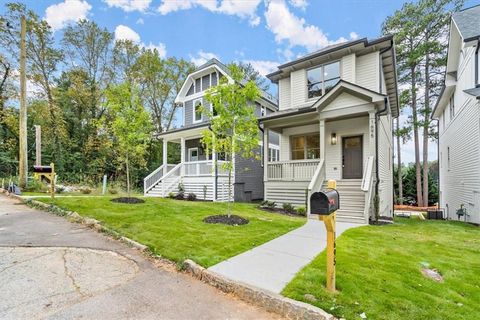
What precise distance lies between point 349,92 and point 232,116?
509cm

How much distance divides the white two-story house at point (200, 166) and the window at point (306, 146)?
160 cm

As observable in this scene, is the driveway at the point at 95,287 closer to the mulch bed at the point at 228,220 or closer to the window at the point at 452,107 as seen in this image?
the mulch bed at the point at 228,220

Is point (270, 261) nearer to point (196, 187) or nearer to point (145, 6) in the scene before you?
point (196, 187)

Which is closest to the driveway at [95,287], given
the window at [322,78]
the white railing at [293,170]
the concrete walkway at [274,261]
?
the concrete walkway at [274,261]

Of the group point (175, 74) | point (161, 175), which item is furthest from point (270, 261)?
point (175, 74)

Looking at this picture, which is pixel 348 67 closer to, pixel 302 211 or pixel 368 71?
pixel 368 71

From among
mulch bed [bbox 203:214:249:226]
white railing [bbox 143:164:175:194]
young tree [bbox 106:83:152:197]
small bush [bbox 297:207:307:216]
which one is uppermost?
young tree [bbox 106:83:152:197]

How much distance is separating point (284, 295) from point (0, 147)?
2442 centimetres

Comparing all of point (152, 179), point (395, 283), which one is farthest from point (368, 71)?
point (152, 179)

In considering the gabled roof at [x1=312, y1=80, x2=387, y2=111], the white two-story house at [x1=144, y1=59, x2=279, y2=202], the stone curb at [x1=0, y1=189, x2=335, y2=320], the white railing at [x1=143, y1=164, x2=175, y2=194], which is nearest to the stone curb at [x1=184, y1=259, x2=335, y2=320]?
the stone curb at [x1=0, y1=189, x2=335, y2=320]

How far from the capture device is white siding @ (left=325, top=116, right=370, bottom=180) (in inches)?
412

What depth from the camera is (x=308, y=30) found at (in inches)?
695

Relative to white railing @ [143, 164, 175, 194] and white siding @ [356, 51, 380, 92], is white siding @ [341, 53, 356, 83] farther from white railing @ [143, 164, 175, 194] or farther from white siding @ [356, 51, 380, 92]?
white railing @ [143, 164, 175, 194]

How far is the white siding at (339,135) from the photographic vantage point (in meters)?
10.5
